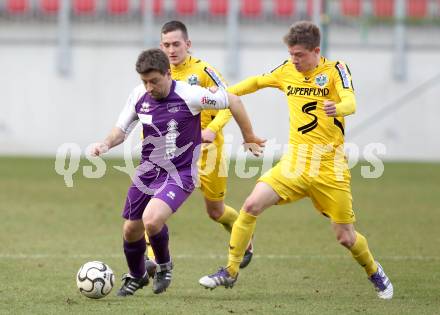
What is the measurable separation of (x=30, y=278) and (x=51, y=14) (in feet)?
65.8

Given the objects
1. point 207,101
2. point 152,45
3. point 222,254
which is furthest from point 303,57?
point 152,45

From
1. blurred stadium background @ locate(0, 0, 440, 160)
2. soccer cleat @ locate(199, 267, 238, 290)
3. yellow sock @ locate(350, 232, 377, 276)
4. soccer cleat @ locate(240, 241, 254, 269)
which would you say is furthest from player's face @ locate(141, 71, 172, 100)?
blurred stadium background @ locate(0, 0, 440, 160)

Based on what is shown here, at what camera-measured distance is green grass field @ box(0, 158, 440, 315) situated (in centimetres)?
738

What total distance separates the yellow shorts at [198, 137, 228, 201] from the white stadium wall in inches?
691

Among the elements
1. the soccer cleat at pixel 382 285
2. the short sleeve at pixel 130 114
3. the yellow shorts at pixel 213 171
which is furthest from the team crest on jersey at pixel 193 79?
the soccer cleat at pixel 382 285

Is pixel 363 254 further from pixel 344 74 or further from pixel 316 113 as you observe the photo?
pixel 344 74

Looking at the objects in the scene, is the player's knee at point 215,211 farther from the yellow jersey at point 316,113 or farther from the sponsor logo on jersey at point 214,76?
the yellow jersey at point 316,113

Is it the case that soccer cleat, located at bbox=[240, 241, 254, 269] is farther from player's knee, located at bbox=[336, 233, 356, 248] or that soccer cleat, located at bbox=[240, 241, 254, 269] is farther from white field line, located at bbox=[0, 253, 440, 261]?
player's knee, located at bbox=[336, 233, 356, 248]

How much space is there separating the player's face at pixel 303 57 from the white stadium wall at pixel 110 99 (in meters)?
19.0

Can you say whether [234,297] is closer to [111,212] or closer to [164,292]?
[164,292]

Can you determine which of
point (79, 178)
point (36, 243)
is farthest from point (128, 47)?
point (36, 243)

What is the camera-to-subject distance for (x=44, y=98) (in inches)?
1073

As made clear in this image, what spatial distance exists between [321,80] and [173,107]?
1.20 metres

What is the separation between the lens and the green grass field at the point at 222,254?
24.2 ft
